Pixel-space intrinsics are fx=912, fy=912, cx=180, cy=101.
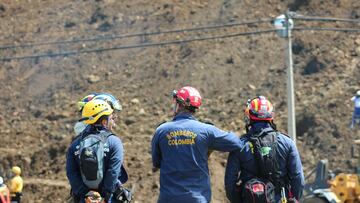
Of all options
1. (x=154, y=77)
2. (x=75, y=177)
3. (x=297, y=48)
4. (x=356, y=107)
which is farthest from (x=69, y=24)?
(x=75, y=177)

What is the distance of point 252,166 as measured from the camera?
30.3 feet

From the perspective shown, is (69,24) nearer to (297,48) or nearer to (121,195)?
(297,48)

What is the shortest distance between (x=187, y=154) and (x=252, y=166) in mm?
699

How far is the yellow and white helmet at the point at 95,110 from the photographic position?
912 centimetres

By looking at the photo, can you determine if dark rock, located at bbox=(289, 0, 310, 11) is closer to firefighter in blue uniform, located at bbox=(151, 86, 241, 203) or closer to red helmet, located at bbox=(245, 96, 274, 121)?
red helmet, located at bbox=(245, 96, 274, 121)

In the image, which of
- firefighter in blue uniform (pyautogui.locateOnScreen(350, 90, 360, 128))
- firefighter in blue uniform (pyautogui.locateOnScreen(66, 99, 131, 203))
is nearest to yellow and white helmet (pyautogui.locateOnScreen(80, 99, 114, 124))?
firefighter in blue uniform (pyautogui.locateOnScreen(66, 99, 131, 203))

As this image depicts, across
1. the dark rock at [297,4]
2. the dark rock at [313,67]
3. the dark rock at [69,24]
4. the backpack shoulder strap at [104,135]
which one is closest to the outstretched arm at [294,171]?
the backpack shoulder strap at [104,135]

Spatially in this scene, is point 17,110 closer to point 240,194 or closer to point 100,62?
point 100,62

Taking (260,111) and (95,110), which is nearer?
(95,110)

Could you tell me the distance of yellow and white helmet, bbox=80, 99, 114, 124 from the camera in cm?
912

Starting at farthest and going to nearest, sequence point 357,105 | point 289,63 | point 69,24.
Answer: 1. point 69,24
2. point 357,105
3. point 289,63

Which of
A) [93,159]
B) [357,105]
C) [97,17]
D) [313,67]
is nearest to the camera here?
[93,159]

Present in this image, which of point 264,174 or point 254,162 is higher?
point 254,162

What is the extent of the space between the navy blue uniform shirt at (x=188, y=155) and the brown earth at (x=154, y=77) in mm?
16528
